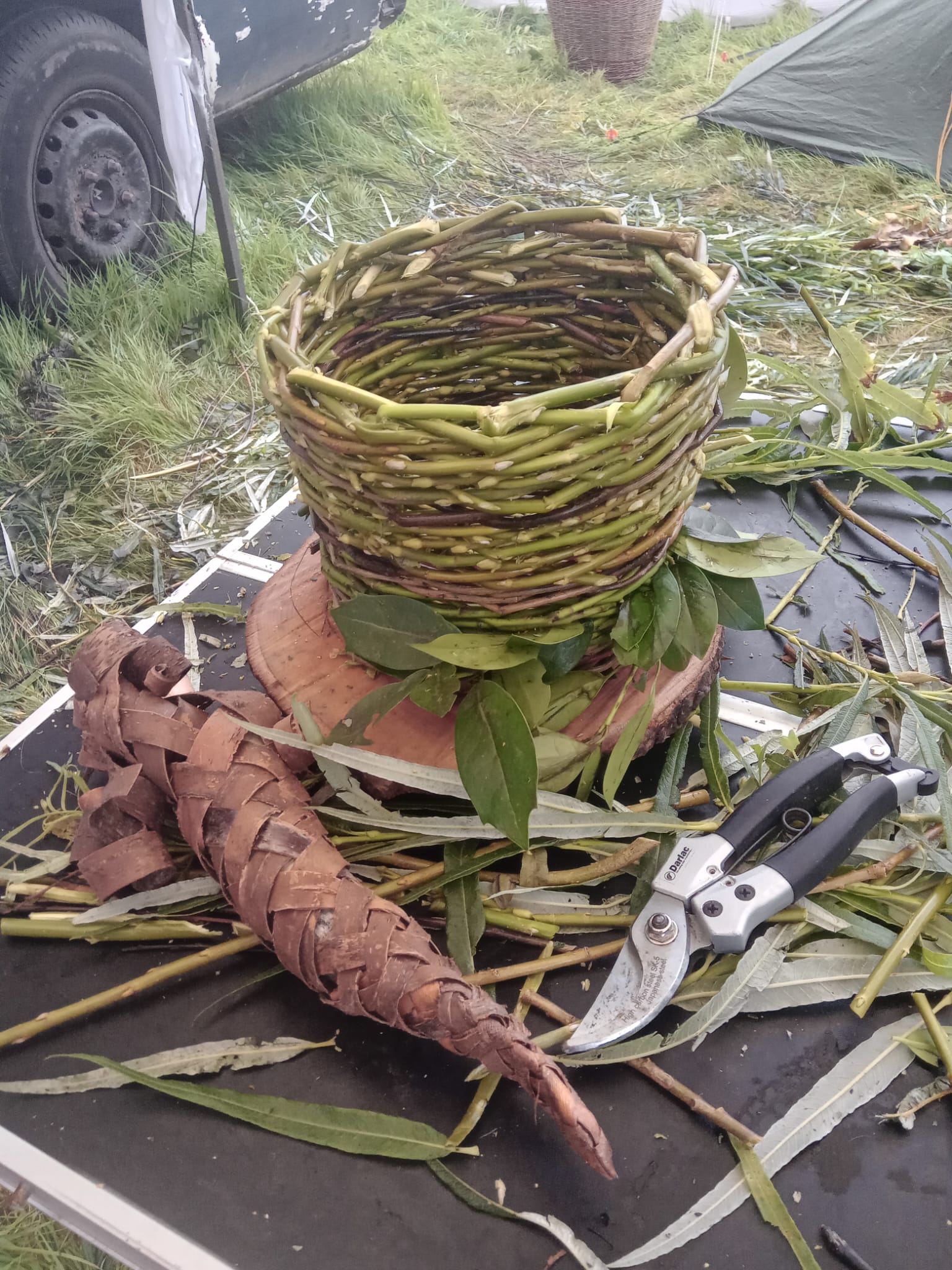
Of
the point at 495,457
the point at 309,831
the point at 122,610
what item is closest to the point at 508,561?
the point at 495,457

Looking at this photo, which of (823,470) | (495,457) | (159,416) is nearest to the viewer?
(495,457)

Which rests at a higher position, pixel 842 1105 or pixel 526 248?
pixel 526 248

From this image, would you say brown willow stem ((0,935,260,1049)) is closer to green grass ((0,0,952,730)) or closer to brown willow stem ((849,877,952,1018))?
brown willow stem ((849,877,952,1018))

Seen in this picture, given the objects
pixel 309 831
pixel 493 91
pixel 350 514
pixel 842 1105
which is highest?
pixel 493 91

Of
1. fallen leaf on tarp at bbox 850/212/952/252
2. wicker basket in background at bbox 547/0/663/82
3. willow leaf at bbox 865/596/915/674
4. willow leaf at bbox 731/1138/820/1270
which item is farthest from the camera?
wicker basket in background at bbox 547/0/663/82

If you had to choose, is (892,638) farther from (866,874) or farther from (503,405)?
(503,405)

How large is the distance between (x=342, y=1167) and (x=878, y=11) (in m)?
2.36

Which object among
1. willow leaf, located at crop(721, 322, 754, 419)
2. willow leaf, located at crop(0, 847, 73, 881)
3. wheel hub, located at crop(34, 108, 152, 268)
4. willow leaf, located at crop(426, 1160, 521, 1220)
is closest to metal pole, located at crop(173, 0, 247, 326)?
wheel hub, located at crop(34, 108, 152, 268)

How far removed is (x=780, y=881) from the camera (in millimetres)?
428

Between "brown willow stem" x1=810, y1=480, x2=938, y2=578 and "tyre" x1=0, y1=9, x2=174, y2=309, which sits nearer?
"brown willow stem" x1=810, y1=480, x2=938, y2=578

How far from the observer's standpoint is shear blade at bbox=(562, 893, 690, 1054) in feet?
1.33

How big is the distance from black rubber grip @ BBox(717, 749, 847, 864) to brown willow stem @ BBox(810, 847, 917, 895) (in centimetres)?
4

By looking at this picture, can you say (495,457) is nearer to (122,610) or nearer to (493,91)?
(122,610)

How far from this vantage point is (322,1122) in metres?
0.39
